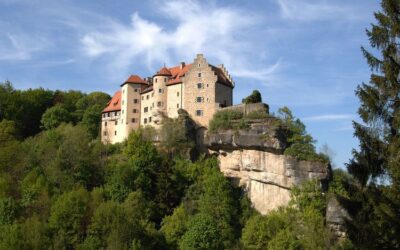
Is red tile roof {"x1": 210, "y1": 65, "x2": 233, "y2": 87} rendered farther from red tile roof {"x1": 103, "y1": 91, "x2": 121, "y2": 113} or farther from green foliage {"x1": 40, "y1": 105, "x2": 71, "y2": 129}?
green foliage {"x1": 40, "y1": 105, "x2": 71, "y2": 129}

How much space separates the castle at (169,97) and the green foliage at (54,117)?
907 cm

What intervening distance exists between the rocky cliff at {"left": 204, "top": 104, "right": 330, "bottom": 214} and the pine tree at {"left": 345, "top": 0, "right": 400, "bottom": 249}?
29034 mm

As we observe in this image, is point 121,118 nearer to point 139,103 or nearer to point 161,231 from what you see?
point 139,103

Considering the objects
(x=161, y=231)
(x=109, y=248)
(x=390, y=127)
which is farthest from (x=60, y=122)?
(x=390, y=127)

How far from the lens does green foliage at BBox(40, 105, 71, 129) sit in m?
71.2

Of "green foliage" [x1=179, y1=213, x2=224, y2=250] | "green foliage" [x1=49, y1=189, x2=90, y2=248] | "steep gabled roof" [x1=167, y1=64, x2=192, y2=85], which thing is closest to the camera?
"green foliage" [x1=49, y1=189, x2=90, y2=248]

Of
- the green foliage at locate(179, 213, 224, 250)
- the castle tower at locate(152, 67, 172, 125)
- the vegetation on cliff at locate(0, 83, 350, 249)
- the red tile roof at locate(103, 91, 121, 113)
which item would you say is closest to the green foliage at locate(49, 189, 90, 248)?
the vegetation on cliff at locate(0, 83, 350, 249)

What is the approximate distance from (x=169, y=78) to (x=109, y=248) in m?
26.0

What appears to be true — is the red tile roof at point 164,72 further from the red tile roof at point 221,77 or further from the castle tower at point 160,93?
the red tile roof at point 221,77

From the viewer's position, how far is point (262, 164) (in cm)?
5206

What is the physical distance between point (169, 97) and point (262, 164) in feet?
45.4

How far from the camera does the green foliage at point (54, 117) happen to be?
71250 millimetres

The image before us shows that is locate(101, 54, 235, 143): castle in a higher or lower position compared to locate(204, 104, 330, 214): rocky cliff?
higher

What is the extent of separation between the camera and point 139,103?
206 ft
